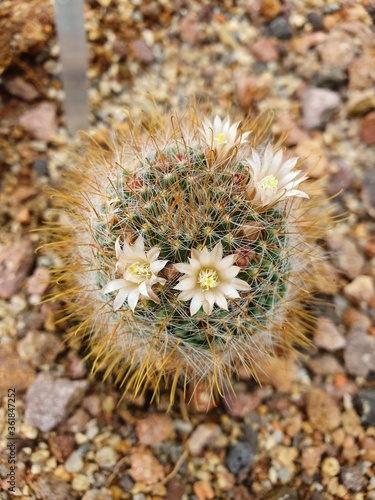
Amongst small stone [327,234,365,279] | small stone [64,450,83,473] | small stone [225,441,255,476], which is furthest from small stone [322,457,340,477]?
small stone [64,450,83,473]

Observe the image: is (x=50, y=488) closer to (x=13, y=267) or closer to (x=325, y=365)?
(x=13, y=267)

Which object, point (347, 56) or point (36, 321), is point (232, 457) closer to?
point (36, 321)

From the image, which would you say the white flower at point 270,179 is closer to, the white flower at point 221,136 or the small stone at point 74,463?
the white flower at point 221,136

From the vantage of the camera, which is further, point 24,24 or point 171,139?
point 24,24

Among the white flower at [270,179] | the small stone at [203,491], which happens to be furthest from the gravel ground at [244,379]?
the white flower at [270,179]

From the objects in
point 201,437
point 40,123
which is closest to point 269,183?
point 201,437

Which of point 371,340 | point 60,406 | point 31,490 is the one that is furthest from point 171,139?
point 31,490
